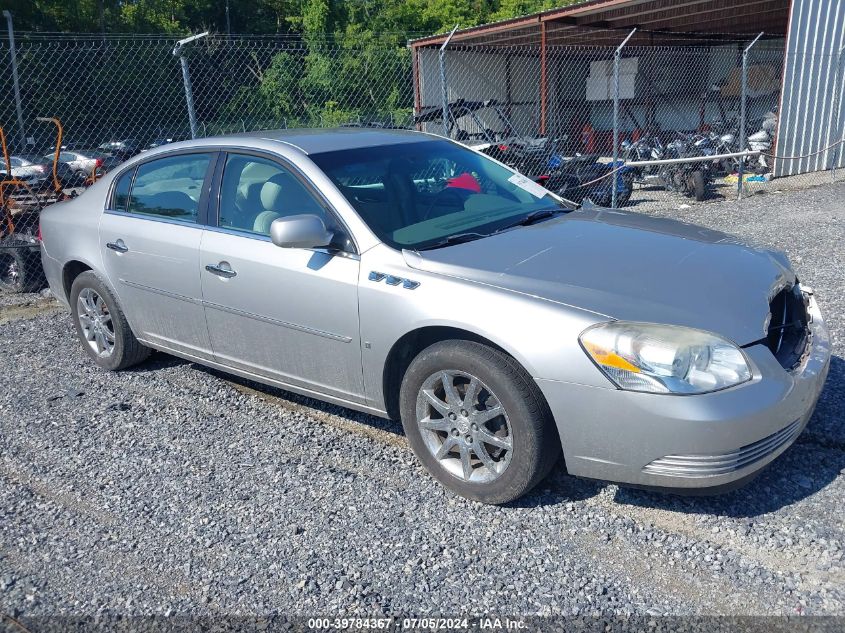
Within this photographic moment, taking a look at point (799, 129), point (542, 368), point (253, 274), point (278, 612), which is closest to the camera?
point (278, 612)

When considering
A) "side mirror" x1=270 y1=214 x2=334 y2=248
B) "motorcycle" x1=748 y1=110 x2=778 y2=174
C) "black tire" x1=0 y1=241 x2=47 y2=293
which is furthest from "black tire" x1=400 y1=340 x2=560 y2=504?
"motorcycle" x1=748 y1=110 x2=778 y2=174

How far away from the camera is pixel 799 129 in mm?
14805

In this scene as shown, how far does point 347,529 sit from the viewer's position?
141 inches

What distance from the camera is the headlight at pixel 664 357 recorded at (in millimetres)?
3160

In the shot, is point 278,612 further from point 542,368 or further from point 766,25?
point 766,25

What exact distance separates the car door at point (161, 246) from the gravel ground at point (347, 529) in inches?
23.1

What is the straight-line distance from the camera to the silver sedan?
10.6 ft

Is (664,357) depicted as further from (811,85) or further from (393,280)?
(811,85)

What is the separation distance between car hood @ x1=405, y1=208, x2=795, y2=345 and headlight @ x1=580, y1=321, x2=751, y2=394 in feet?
0.21

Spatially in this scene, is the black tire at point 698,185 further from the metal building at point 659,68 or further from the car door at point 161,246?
the car door at point 161,246

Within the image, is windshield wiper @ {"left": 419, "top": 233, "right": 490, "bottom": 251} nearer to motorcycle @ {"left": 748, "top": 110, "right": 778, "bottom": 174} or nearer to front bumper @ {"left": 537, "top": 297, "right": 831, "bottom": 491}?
front bumper @ {"left": 537, "top": 297, "right": 831, "bottom": 491}

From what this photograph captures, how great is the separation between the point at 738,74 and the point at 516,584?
24.3 metres

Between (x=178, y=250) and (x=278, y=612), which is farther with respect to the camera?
(x=178, y=250)


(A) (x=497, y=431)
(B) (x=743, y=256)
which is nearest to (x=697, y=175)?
(B) (x=743, y=256)
